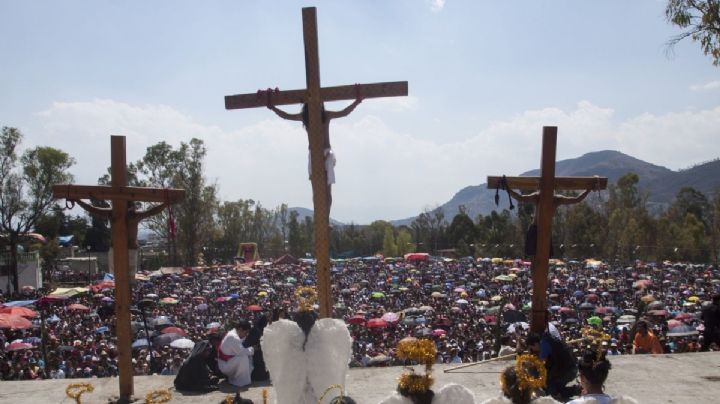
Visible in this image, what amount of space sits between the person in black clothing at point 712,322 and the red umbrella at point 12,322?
1644 centimetres

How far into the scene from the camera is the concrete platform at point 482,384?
18.9 feet

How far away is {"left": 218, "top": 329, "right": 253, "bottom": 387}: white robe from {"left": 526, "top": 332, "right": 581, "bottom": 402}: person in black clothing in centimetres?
329

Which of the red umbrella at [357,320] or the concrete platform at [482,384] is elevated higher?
the concrete platform at [482,384]

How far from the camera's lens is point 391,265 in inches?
1843

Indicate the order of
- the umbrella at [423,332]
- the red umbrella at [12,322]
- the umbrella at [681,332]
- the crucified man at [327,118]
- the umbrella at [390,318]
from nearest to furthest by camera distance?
the crucified man at [327,118] < the umbrella at [681,332] < the red umbrella at [12,322] < the umbrella at [423,332] < the umbrella at [390,318]

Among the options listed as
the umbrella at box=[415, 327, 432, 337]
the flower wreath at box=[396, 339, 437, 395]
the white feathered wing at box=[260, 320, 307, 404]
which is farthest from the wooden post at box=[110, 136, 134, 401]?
the umbrella at box=[415, 327, 432, 337]

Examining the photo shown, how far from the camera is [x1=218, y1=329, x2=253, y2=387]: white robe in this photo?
6.60 metres

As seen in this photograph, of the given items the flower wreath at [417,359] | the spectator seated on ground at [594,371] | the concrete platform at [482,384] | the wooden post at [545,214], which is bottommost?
the concrete platform at [482,384]

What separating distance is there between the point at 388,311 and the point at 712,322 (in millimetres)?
17869

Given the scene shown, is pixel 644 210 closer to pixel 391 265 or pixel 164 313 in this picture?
pixel 391 265

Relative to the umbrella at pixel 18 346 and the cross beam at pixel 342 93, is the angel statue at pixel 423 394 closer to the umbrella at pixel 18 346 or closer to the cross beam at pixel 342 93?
the cross beam at pixel 342 93

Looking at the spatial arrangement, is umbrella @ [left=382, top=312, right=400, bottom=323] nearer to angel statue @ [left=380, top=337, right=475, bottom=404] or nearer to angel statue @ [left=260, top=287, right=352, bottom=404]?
angel statue @ [left=260, top=287, right=352, bottom=404]

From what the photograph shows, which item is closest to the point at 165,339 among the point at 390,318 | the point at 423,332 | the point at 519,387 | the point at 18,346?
the point at 18,346

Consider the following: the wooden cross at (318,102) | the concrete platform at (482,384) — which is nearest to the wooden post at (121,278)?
the concrete platform at (482,384)
